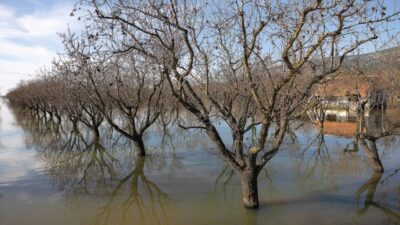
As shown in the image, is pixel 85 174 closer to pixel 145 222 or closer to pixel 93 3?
pixel 145 222

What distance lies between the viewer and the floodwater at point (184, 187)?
841cm

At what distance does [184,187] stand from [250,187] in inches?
112

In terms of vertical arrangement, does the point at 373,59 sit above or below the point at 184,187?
above

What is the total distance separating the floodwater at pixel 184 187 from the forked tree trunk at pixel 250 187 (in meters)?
0.19

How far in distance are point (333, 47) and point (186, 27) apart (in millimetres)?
3118

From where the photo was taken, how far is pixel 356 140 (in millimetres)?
20422

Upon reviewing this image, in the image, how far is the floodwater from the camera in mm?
8414

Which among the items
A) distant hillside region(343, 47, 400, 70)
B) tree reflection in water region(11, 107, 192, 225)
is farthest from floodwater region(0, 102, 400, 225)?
distant hillside region(343, 47, 400, 70)

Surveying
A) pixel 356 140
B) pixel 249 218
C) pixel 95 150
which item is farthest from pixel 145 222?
pixel 356 140

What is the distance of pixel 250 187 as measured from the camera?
858 centimetres

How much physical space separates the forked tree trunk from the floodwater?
0.64 ft

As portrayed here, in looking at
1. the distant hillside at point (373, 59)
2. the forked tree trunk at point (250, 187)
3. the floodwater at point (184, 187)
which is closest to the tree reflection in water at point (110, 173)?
the floodwater at point (184, 187)

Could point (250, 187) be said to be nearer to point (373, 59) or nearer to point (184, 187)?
point (184, 187)

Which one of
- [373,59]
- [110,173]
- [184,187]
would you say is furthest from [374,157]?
[110,173]
